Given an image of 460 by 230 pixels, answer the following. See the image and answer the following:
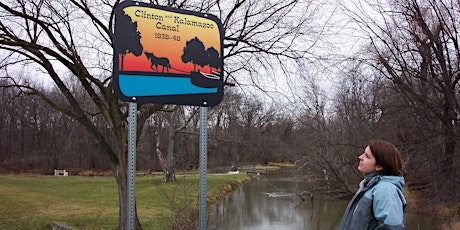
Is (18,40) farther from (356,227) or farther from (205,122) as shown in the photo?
(356,227)

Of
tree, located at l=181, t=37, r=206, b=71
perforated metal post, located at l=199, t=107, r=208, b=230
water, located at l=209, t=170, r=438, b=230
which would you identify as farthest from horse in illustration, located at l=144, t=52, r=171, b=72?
water, located at l=209, t=170, r=438, b=230

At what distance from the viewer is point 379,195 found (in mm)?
2408

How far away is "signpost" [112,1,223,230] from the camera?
2859 millimetres

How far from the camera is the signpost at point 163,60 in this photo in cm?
286

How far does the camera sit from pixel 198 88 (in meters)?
3.07

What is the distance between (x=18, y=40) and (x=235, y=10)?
12.6ft

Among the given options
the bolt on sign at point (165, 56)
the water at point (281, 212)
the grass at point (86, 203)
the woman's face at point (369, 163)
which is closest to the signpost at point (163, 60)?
the bolt on sign at point (165, 56)

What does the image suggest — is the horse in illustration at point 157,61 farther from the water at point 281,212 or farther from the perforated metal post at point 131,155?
the water at point 281,212

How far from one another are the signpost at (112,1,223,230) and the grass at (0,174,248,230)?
3.99 metres

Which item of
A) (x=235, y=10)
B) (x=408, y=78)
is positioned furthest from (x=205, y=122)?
(x=408, y=78)

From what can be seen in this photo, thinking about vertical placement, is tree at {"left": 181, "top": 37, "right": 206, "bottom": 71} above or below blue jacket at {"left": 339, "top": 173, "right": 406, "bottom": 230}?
above

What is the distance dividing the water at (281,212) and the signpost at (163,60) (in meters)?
8.88

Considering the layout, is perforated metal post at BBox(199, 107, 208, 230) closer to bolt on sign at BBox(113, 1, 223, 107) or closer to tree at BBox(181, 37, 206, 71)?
bolt on sign at BBox(113, 1, 223, 107)

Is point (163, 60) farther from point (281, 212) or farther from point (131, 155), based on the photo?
point (281, 212)
